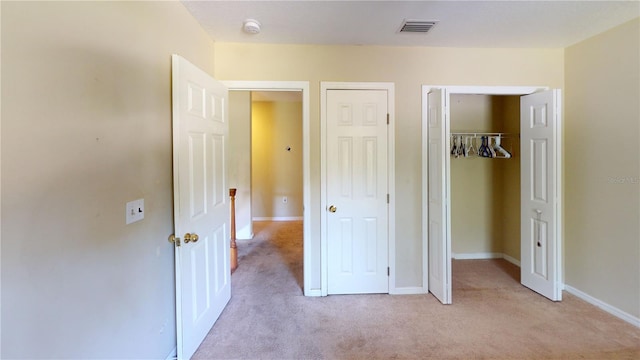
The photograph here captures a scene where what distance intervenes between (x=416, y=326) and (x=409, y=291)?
579mm

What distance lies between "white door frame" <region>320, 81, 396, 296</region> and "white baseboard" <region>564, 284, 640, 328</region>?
5.92 feet

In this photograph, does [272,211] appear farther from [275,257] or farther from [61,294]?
[61,294]

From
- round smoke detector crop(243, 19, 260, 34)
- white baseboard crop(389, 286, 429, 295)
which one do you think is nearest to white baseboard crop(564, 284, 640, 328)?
white baseboard crop(389, 286, 429, 295)

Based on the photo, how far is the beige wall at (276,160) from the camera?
21.1 ft

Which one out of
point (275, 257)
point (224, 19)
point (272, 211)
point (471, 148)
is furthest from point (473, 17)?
point (272, 211)

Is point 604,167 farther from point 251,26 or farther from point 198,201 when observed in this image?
point 198,201

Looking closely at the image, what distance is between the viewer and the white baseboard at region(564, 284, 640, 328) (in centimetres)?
231

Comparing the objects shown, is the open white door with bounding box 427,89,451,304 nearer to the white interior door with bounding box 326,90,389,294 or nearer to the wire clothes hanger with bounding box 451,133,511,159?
the white interior door with bounding box 326,90,389,294

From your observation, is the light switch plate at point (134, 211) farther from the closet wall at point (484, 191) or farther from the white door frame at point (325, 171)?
the closet wall at point (484, 191)

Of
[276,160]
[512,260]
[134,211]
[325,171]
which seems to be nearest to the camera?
[134,211]

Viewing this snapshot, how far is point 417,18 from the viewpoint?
2236 mm

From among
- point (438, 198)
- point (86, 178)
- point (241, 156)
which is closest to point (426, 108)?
point (438, 198)

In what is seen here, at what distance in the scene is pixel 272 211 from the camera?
6578 millimetres

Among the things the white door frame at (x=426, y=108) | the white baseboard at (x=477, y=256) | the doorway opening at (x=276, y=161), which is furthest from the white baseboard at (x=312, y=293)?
the doorway opening at (x=276, y=161)
